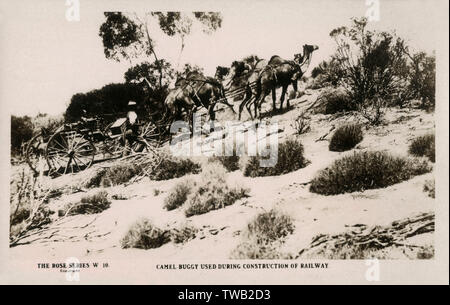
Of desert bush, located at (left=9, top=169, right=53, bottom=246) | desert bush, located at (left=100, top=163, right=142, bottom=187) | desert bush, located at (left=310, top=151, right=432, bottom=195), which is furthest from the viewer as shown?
desert bush, located at (left=100, top=163, right=142, bottom=187)

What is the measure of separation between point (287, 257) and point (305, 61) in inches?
91.8

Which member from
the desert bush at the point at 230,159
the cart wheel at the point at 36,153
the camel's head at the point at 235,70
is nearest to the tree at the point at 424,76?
the camel's head at the point at 235,70

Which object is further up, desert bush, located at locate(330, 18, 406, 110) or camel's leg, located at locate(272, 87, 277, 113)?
desert bush, located at locate(330, 18, 406, 110)

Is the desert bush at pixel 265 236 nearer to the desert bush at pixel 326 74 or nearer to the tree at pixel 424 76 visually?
the desert bush at pixel 326 74

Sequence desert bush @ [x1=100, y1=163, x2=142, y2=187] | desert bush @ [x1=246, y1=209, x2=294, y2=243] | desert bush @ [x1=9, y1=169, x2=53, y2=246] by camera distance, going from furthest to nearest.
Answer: desert bush @ [x1=100, y1=163, x2=142, y2=187] < desert bush @ [x1=9, y1=169, x2=53, y2=246] < desert bush @ [x1=246, y1=209, x2=294, y2=243]

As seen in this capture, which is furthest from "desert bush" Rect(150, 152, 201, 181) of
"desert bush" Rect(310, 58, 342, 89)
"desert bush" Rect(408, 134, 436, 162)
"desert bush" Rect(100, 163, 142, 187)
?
"desert bush" Rect(408, 134, 436, 162)

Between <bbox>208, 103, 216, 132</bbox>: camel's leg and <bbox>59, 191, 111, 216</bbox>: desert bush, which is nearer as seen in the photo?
<bbox>59, 191, 111, 216</bbox>: desert bush

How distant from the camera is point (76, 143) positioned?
4.50m

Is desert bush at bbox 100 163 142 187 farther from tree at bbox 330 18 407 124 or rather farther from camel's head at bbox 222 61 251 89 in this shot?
tree at bbox 330 18 407 124

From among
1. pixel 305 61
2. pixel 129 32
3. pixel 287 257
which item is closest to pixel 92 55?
pixel 129 32

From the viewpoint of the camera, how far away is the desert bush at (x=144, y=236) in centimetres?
425

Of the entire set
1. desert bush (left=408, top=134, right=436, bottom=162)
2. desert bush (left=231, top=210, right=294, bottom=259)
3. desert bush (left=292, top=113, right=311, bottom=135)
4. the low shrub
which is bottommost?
desert bush (left=231, top=210, right=294, bottom=259)

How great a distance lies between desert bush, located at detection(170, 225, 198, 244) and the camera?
4254 millimetres

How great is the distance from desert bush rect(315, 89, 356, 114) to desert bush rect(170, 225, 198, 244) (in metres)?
2.08
